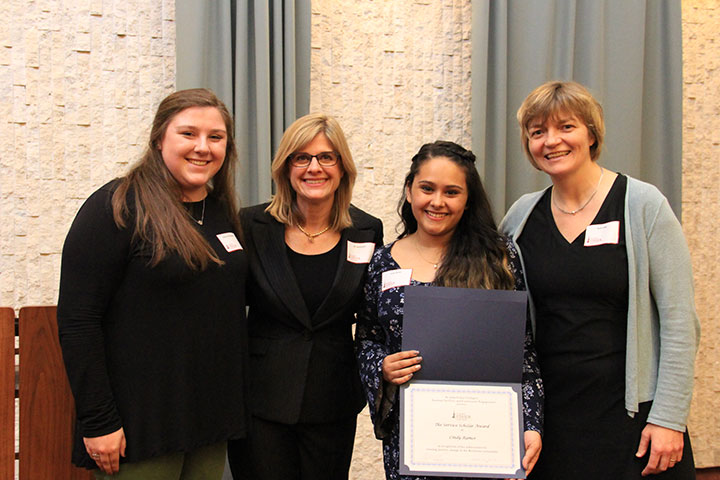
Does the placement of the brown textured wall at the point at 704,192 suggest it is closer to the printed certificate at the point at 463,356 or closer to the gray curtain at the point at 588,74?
the gray curtain at the point at 588,74

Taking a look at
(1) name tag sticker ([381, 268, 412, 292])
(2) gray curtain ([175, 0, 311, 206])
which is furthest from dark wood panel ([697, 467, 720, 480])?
(2) gray curtain ([175, 0, 311, 206])

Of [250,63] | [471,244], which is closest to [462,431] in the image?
[471,244]

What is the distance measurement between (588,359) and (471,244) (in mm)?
454

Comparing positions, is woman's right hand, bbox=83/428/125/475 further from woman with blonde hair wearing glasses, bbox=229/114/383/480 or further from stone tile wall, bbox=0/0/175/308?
stone tile wall, bbox=0/0/175/308

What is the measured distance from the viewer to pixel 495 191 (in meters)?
2.92

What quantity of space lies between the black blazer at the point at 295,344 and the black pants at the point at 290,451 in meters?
0.05

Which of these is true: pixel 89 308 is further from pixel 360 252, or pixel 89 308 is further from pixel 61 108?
pixel 61 108

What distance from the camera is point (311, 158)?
6.15ft

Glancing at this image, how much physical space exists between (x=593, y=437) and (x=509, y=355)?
345 millimetres

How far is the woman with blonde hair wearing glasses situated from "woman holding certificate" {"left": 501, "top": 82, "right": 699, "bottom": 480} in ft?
1.92

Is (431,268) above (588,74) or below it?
below

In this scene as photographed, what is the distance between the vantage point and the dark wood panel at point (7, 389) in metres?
1.80

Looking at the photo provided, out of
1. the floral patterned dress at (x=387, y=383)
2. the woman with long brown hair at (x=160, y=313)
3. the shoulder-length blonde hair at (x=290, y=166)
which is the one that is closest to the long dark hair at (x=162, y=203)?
the woman with long brown hair at (x=160, y=313)

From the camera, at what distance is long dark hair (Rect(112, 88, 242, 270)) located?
→ 1528 millimetres
